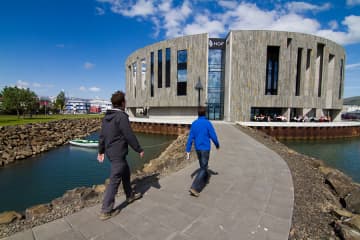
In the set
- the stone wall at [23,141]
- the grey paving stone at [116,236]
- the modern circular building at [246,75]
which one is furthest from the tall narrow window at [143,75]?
the grey paving stone at [116,236]

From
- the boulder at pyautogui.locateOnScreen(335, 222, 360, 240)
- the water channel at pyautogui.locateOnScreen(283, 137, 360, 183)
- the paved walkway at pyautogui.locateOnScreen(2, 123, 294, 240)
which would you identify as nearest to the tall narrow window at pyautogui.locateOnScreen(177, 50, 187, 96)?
the water channel at pyautogui.locateOnScreen(283, 137, 360, 183)

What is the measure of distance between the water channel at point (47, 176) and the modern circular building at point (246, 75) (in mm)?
15084

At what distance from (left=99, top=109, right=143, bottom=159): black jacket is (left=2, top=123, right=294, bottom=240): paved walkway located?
110 centimetres

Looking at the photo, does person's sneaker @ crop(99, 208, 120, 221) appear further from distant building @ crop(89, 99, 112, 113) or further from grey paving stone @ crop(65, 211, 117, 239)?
distant building @ crop(89, 99, 112, 113)

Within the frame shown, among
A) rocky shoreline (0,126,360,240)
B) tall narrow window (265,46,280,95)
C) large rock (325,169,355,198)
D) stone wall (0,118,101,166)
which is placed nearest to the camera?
rocky shoreline (0,126,360,240)

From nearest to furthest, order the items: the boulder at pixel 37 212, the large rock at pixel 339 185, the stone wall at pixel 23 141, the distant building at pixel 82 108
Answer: the boulder at pixel 37 212, the large rock at pixel 339 185, the stone wall at pixel 23 141, the distant building at pixel 82 108

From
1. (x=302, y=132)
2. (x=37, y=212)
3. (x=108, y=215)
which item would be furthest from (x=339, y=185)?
(x=302, y=132)

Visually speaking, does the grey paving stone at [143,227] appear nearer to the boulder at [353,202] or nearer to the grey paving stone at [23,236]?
the grey paving stone at [23,236]

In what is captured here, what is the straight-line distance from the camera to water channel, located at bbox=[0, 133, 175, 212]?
7574 millimetres

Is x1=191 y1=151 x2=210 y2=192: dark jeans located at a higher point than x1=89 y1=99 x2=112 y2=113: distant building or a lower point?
lower

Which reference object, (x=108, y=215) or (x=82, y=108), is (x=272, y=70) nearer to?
(x=108, y=215)

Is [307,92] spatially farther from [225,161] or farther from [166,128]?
[225,161]

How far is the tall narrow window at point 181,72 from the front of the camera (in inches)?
1153

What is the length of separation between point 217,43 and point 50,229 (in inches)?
1290
